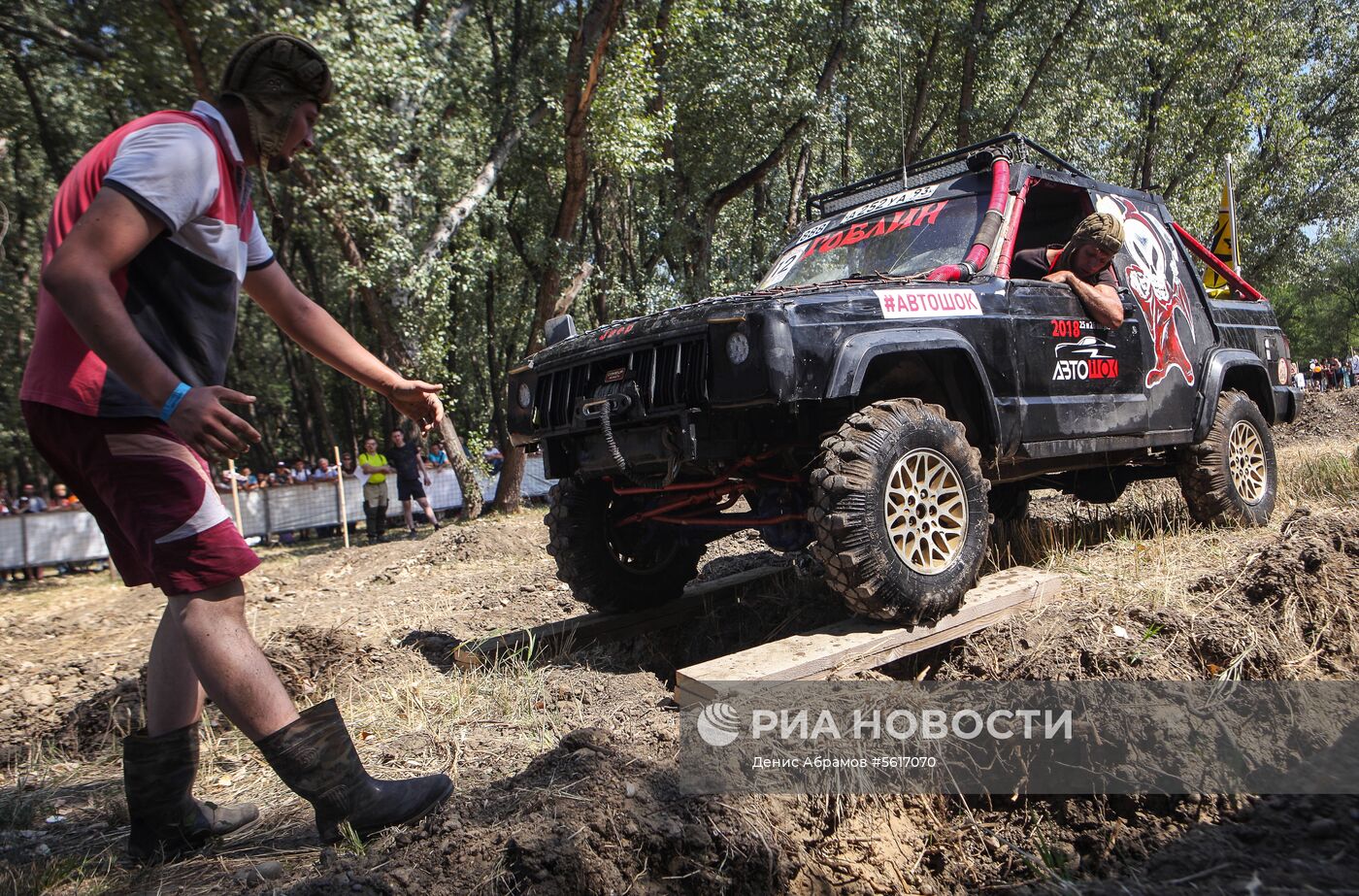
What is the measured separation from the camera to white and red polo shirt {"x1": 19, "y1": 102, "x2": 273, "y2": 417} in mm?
2332

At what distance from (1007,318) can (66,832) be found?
434cm

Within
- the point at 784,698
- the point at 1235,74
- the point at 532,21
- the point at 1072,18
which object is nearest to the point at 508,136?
the point at 532,21

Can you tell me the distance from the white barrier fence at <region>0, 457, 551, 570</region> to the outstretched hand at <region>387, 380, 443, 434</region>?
997cm

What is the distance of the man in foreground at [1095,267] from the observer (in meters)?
5.07

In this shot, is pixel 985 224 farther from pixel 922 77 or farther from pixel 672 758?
pixel 922 77

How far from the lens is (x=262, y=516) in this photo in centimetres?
1720

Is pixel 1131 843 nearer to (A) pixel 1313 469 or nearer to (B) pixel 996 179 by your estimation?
(B) pixel 996 179

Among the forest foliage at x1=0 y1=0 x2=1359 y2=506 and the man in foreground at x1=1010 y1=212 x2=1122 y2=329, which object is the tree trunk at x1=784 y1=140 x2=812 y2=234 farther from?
the man in foreground at x1=1010 y1=212 x2=1122 y2=329

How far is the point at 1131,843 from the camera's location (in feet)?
9.53

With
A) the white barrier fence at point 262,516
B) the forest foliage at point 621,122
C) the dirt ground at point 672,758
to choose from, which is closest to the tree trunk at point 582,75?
the forest foliage at point 621,122

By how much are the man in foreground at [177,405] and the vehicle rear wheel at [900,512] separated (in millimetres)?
1703

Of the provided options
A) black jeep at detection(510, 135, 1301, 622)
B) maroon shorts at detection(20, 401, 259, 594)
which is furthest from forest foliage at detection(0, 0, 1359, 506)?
maroon shorts at detection(20, 401, 259, 594)

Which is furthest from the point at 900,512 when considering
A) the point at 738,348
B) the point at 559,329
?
the point at 559,329

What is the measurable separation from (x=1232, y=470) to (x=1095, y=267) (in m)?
1.69
